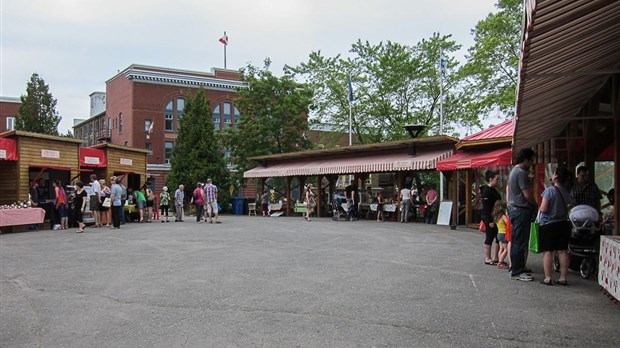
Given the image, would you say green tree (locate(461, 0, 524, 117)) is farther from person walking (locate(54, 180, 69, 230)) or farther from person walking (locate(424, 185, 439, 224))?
person walking (locate(54, 180, 69, 230))

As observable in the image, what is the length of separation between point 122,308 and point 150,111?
177 ft

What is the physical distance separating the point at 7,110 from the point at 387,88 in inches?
2361

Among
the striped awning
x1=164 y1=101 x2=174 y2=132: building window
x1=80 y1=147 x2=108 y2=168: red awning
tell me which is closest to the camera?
the striped awning

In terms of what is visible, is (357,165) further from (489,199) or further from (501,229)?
(501,229)

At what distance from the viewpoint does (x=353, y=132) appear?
41125 millimetres

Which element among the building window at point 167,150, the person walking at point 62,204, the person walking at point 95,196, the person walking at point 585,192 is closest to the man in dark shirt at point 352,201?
the person walking at point 95,196

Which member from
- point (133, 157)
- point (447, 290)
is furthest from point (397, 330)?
point (133, 157)

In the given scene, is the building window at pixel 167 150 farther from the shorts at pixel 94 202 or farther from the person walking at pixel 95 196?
the shorts at pixel 94 202

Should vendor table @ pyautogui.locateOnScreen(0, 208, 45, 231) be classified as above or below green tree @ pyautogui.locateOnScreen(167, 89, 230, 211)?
below

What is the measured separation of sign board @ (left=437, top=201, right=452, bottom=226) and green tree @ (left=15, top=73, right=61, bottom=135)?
38593 millimetres

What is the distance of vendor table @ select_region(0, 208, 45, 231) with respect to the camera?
18234 millimetres

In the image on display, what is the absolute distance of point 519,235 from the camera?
830 cm

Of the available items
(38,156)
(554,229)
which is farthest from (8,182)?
(554,229)

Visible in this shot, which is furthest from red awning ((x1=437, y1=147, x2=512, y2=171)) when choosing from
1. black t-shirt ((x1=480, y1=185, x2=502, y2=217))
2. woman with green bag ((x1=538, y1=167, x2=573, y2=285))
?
woman with green bag ((x1=538, y1=167, x2=573, y2=285))
